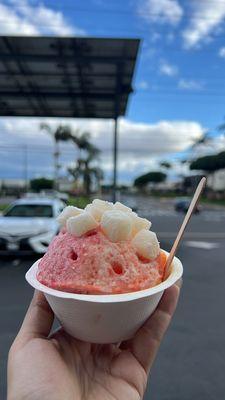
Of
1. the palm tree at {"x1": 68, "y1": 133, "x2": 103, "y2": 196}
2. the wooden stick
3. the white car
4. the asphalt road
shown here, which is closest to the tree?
the palm tree at {"x1": 68, "y1": 133, "x2": 103, "y2": 196}

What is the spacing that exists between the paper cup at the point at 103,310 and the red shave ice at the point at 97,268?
4 centimetres

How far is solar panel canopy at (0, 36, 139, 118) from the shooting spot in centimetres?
873

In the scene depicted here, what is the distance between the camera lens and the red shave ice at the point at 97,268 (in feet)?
4.50

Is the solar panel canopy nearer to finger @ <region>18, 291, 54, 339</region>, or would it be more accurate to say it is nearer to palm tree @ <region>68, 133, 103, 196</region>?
finger @ <region>18, 291, 54, 339</region>

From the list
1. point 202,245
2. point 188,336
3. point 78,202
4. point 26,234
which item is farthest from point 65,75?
point 188,336

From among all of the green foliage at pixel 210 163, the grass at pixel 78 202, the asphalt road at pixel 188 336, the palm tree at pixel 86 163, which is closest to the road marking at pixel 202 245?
the asphalt road at pixel 188 336

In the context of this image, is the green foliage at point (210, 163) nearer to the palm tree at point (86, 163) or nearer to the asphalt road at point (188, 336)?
the palm tree at point (86, 163)

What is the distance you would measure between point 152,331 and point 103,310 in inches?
18.6

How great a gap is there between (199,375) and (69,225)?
2677mm

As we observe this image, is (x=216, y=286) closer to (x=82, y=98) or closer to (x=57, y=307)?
(x=57, y=307)

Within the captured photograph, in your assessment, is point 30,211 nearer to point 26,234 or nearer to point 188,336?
point 26,234

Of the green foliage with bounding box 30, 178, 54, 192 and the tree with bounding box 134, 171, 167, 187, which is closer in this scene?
the green foliage with bounding box 30, 178, 54, 192

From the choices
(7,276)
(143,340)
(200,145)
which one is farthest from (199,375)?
(200,145)

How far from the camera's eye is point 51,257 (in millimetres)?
1528
